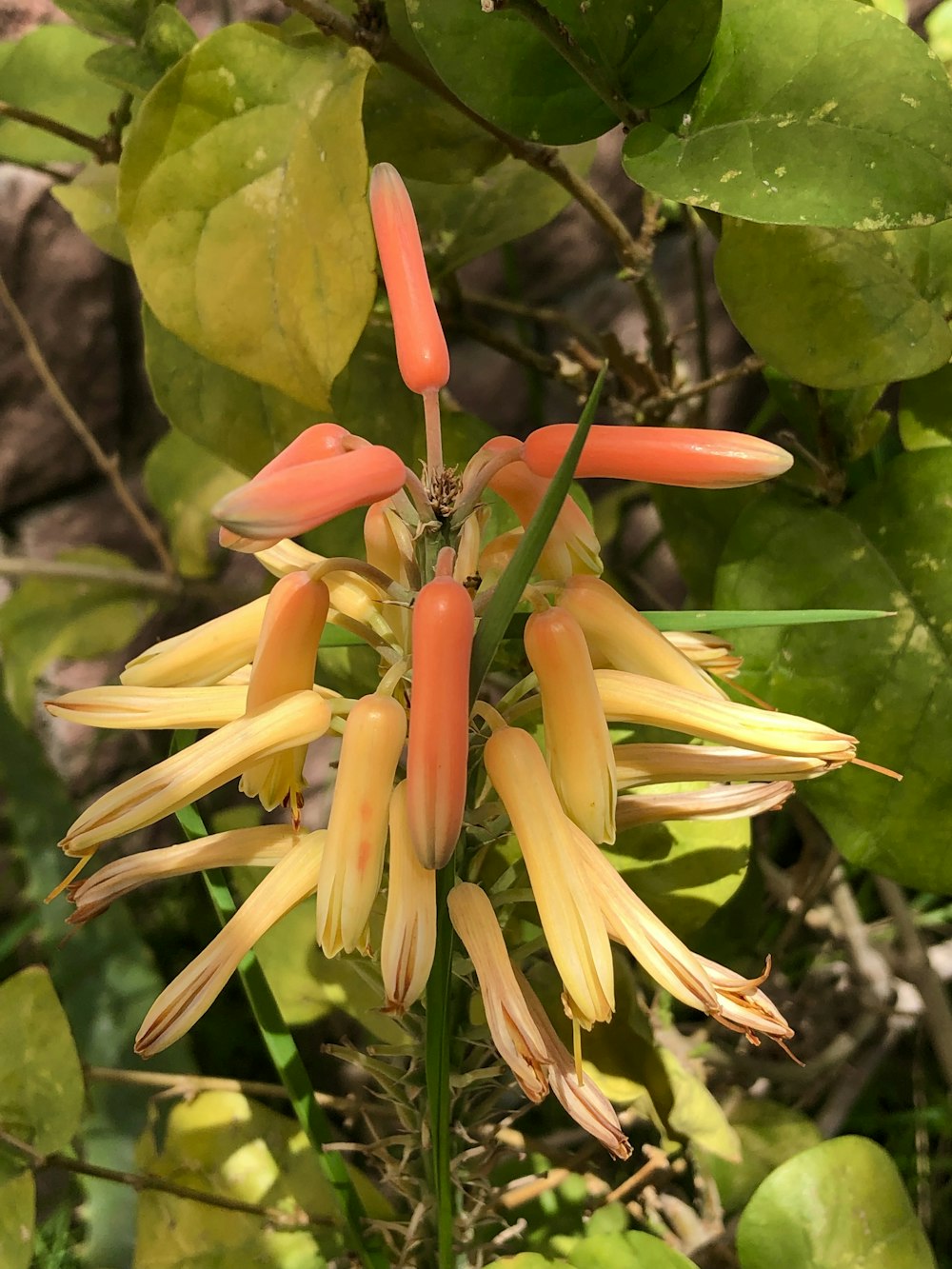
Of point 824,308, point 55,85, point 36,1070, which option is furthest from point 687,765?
point 55,85

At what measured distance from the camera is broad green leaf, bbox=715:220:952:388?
0.44 metres

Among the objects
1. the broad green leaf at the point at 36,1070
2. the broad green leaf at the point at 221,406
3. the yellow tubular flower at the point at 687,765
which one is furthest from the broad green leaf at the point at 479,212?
the broad green leaf at the point at 36,1070

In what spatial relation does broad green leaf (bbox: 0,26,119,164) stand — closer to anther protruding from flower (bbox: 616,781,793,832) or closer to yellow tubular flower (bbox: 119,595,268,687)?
yellow tubular flower (bbox: 119,595,268,687)

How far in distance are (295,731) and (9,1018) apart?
39cm

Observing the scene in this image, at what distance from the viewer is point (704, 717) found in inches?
13.0

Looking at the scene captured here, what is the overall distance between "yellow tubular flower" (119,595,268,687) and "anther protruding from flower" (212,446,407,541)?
8 cm

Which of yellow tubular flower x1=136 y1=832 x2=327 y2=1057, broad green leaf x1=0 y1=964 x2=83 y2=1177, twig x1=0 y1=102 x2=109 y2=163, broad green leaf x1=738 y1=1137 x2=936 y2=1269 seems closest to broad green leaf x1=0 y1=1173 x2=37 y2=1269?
broad green leaf x1=0 y1=964 x2=83 y2=1177

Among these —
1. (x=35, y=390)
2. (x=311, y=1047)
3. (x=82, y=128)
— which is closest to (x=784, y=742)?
(x=82, y=128)

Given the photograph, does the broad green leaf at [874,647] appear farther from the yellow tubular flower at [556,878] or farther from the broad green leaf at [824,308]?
the yellow tubular flower at [556,878]

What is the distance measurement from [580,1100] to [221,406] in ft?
1.36

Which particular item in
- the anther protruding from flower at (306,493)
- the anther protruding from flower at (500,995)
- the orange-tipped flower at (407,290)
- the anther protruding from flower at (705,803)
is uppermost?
the orange-tipped flower at (407,290)

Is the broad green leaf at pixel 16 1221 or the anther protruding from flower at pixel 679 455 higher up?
the anther protruding from flower at pixel 679 455

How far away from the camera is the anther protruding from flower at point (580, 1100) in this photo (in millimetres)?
326

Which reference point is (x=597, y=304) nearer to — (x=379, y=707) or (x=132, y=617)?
(x=132, y=617)
